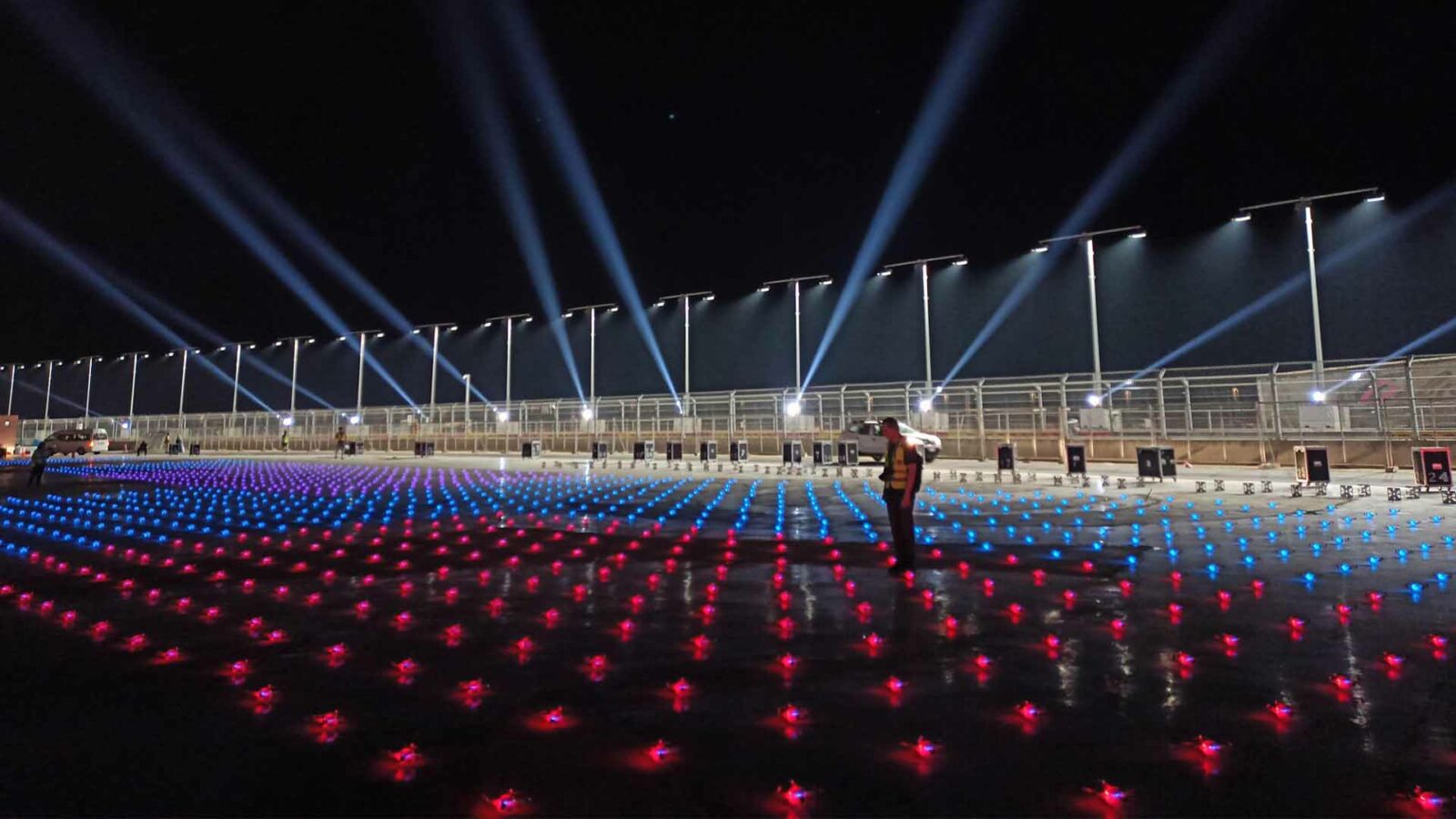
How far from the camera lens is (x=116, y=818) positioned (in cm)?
230

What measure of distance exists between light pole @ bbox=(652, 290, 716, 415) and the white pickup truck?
31.1ft

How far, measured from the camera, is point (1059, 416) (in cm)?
2420

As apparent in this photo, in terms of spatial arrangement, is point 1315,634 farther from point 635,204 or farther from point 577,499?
point 635,204

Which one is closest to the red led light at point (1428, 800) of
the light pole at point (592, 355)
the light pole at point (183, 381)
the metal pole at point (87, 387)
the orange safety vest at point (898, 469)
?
the orange safety vest at point (898, 469)

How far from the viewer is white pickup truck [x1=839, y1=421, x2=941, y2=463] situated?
79.3 ft

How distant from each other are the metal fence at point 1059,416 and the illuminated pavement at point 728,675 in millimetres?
13946

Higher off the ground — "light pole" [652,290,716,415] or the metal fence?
"light pole" [652,290,716,415]

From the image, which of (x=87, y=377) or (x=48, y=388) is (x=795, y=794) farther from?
(x=48, y=388)

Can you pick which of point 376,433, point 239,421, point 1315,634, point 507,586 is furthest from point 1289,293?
point 239,421

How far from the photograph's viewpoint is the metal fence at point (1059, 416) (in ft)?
60.1

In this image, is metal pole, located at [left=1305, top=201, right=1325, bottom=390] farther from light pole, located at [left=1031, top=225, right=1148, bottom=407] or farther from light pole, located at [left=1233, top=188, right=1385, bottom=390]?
light pole, located at [left=1031, top=225, right=1148, bottom=407]

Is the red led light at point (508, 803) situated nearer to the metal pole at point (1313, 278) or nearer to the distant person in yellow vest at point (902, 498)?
the distant person in yellow vest at point (902, 498)

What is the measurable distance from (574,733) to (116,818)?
1628 millimetres

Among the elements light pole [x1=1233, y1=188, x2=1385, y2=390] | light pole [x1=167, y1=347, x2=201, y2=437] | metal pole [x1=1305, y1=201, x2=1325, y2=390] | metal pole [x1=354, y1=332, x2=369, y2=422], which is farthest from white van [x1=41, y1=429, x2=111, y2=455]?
metal pole [x1=1305, y1=201, x2=1325, y2=390]
